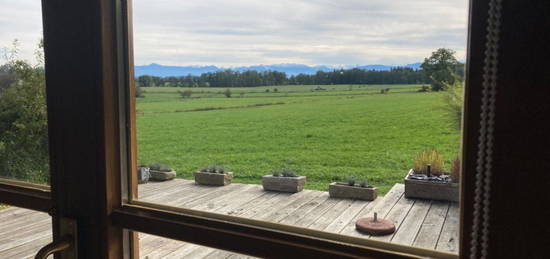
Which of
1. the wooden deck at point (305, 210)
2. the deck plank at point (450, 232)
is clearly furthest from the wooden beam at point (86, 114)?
the deck plank at point (450, 232)

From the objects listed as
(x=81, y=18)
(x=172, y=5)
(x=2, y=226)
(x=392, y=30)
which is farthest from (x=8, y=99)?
(x=392, y=30)

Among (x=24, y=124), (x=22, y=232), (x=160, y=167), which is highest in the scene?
(x=24, y=124)

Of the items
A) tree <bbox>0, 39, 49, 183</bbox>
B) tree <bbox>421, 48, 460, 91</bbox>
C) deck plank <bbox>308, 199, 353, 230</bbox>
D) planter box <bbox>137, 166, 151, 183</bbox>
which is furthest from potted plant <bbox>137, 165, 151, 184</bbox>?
tree <bbox>421, 48, 460, 91</bbox>

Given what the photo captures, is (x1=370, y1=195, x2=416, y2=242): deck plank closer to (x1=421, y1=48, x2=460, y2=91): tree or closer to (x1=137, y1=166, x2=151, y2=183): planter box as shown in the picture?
(x1=421, y1=48, x2=460, y2=91): tree

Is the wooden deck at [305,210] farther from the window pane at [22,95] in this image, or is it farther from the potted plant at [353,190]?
the window pane at [22,95]

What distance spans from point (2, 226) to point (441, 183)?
4.94 feet

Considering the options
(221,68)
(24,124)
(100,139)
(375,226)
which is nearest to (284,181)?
(375,226)

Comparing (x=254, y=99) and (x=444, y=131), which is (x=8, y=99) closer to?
(x=254, y=99)

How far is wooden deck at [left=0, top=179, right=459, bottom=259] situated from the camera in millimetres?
863

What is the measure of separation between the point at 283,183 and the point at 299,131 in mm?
139

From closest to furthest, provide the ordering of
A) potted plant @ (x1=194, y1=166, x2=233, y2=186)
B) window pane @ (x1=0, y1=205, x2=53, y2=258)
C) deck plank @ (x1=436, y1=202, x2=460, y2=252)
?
deck plank @ (x1=436, y1=202, x2=460, y2=252) < potted plant @ (x1=194, y1=166, x2=233, y2=186) < window pane @ (x1=0, y1=205, x2=53, y2=258)

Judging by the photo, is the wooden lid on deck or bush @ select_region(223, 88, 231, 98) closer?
the wooden lid on deck

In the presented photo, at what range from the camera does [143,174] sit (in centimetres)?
125

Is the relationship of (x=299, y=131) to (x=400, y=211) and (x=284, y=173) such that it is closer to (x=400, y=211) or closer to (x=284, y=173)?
(x=284, y=173)
